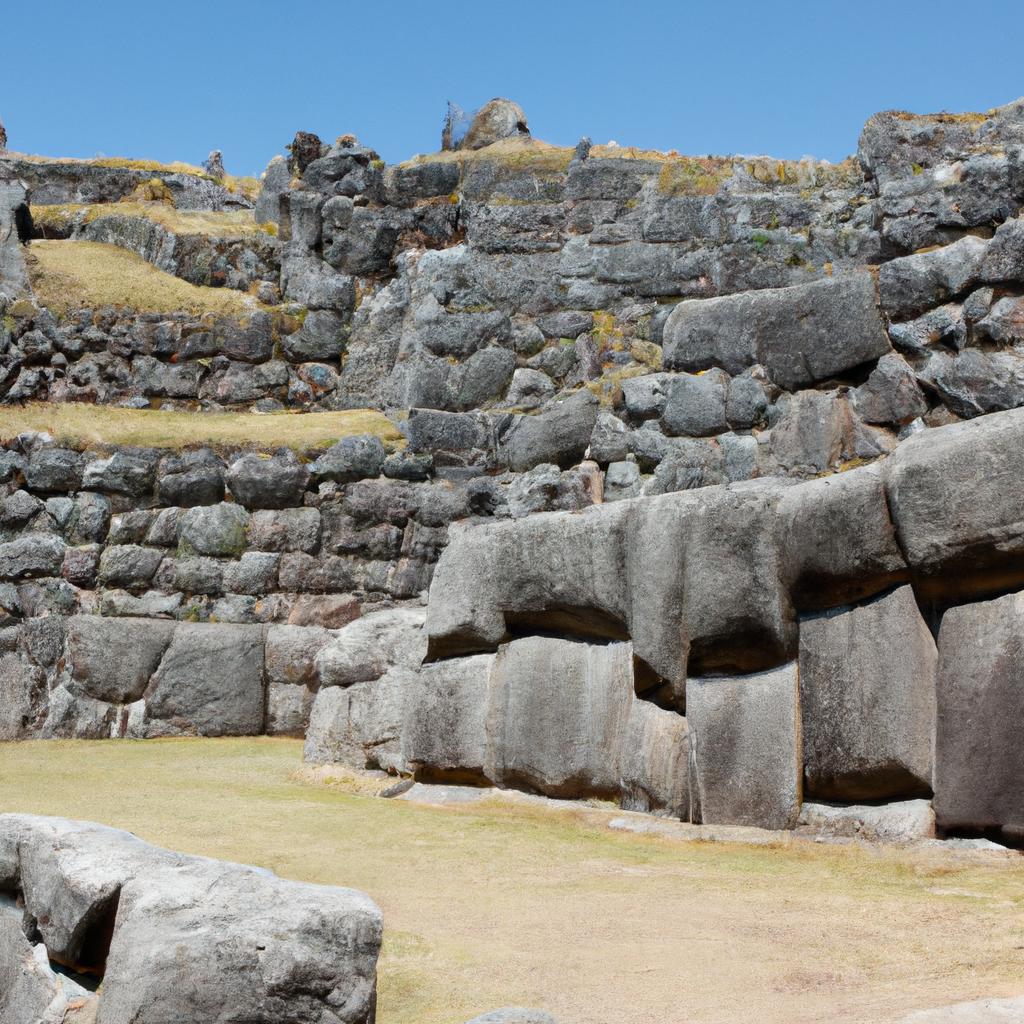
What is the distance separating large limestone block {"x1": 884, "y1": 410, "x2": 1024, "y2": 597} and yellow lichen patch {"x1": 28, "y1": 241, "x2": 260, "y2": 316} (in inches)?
398

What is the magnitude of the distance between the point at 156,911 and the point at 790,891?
222 centimetres

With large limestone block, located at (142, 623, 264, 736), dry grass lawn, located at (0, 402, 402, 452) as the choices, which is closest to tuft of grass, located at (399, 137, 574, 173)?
dry grass lawn, located at (0, 402, 402, 452)

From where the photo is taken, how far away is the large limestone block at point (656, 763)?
218 inches

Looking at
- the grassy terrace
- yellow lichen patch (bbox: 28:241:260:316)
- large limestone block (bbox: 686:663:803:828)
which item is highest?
the grassy terrace

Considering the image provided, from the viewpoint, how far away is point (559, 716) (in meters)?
6.14

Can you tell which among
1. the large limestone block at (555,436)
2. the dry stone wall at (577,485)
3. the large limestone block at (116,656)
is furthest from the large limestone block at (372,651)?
the large limestone block at (555,436)

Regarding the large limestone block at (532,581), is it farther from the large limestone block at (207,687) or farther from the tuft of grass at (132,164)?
the tuft of grass at (132,164)

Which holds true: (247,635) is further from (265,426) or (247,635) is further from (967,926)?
(967,926)

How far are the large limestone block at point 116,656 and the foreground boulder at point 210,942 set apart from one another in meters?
6.43

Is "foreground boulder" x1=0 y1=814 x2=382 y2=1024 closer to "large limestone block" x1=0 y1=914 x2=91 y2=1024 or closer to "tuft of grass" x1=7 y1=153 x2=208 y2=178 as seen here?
"large limestone block" x1=0 y1=914 x2=91 y2=1024

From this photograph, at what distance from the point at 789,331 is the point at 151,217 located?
34.2ft

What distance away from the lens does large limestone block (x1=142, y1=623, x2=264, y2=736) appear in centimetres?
966

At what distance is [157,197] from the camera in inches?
789

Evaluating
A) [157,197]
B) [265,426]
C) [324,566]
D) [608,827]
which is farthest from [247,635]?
[157,197]
